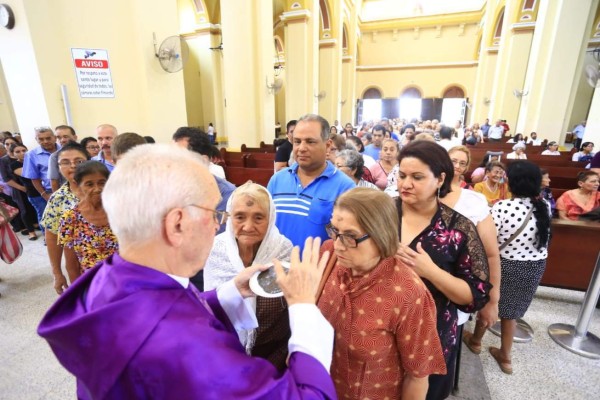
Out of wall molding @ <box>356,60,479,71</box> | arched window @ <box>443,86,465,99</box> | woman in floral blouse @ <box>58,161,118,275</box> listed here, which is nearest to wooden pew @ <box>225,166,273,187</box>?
woman in floral blouse @ <box>58,161,118,275</box>

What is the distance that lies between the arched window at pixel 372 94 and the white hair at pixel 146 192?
25.8 m

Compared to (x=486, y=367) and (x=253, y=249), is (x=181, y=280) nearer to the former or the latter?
(x=253, y=249)

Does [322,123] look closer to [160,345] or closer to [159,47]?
[160,345]

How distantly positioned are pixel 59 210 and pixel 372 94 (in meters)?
25.0

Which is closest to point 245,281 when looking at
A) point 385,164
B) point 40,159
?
point 385,164

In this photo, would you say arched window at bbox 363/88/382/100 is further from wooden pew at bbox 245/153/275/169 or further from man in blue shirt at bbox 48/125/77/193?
man in blue shirt at bbox 48/125/77/193

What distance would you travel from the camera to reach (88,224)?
1.98 metres

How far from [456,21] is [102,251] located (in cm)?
2632

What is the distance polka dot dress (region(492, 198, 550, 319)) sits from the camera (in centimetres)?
222

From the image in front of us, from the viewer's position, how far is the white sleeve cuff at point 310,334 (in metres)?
0.78

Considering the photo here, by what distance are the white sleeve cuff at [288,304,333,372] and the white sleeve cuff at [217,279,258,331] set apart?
351 mm

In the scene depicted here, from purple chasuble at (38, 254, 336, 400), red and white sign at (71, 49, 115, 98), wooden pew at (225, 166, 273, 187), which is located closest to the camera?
purple chasuble at (38, 254, 336, 400)

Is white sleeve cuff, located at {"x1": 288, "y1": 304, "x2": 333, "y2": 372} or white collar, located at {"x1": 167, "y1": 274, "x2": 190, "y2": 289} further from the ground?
white collar, located at {"x1": 167, "y1": 274, "x2": 190, "y2": 289}

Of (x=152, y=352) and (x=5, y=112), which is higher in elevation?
(x=5, y=112)
